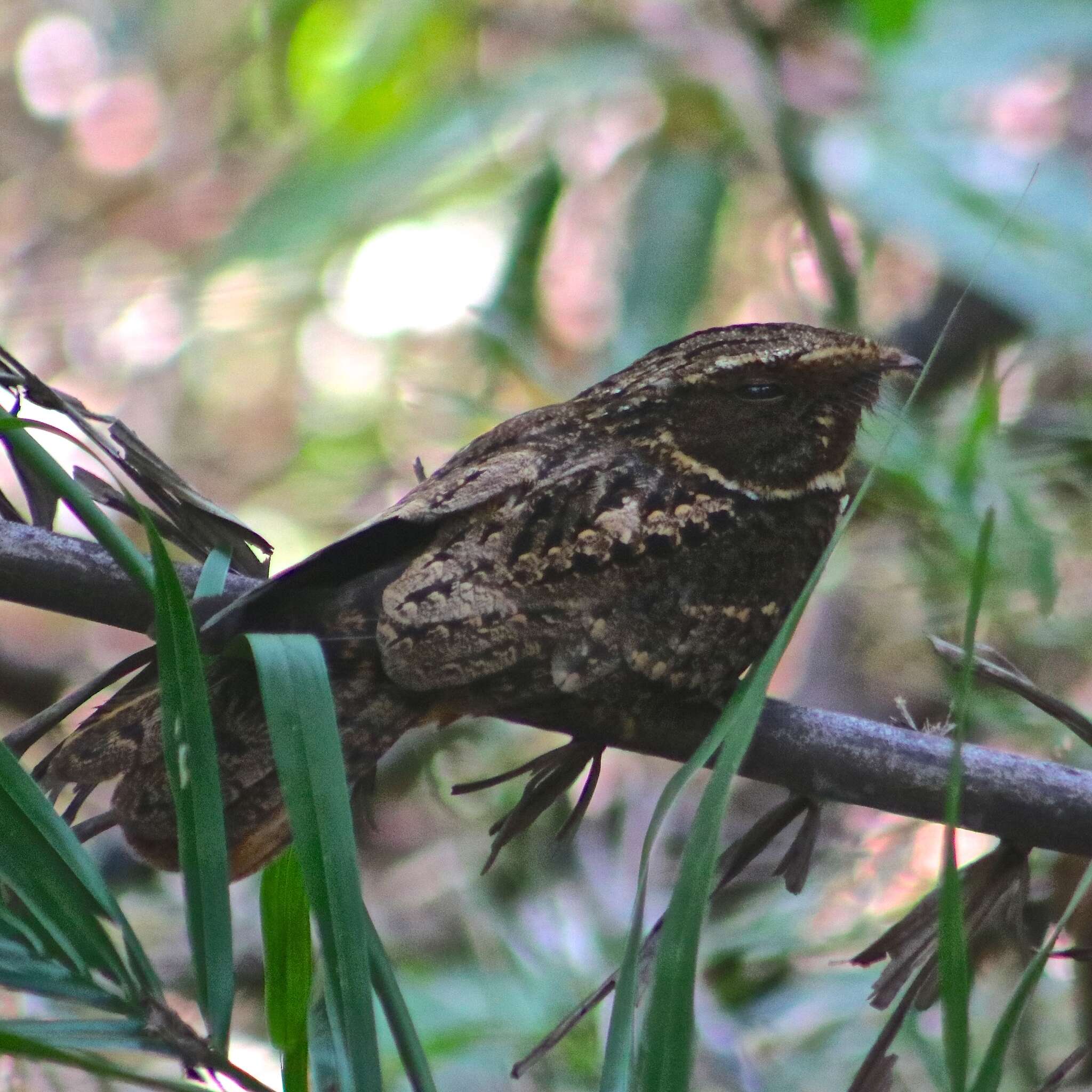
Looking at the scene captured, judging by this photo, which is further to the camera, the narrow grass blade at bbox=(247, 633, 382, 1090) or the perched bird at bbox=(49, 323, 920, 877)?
the perched bird at bbox=(49, 323, 920, 877)

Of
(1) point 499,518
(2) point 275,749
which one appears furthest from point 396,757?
(2) point 275,749

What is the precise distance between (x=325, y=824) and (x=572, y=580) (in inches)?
18.5

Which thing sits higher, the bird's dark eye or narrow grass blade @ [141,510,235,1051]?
the bird's dark eye

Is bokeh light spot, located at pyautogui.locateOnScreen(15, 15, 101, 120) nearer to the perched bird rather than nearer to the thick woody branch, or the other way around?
the perched bird

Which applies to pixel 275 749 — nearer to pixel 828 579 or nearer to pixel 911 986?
pixel 911 986

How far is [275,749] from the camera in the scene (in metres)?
1.16

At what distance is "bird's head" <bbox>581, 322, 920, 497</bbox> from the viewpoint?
1.68m

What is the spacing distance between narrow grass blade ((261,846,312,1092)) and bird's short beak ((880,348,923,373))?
958 mm

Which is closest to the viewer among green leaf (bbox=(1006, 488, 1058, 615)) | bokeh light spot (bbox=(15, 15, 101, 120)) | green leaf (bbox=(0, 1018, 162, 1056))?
green leaf (bbox=(0, 1018, 162, 1056))

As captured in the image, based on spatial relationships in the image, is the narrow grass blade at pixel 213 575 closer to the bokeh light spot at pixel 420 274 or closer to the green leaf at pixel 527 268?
the green leaf at pixel 527 268

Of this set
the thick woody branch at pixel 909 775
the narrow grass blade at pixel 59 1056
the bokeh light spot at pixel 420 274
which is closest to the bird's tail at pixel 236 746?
the thick woody branch at pixel 909 775

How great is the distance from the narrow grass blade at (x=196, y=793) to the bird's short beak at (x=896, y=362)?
3.20 feet

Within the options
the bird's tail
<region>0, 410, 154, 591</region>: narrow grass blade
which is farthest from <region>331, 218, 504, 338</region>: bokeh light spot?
<region>0, 410, 154, 591</region>: narrow grass blade

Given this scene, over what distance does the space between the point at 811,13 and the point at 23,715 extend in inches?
116
